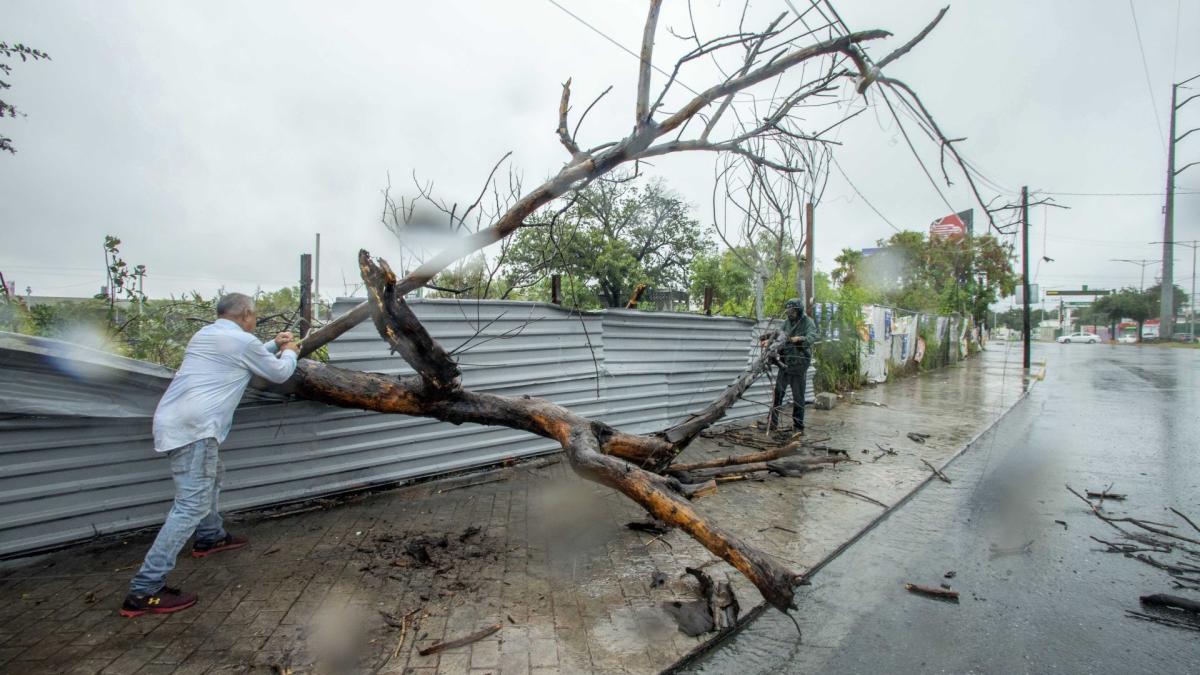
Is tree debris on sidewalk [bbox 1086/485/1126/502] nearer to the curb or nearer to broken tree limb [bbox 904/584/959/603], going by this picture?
the curb

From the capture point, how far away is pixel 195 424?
318cm

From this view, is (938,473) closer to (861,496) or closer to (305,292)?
(861,496)

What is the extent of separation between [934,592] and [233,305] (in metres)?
4.56

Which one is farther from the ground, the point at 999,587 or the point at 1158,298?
the point at 1158,298

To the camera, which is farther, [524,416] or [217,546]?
[524,416]

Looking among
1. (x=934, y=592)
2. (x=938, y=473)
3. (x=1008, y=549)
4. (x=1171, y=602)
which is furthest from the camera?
(x=938, y=473)

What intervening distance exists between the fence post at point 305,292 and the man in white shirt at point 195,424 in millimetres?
1014

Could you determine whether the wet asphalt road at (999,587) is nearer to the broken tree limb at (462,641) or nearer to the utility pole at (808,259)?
the broken tree limb at (462,641)

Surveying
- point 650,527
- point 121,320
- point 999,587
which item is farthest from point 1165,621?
point 121,320

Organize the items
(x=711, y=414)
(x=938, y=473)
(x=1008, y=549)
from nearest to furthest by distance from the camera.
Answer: (x=1008, y=549), (x=711, y=414), (x=938, y=473)

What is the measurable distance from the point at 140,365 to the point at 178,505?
1091 millimetres

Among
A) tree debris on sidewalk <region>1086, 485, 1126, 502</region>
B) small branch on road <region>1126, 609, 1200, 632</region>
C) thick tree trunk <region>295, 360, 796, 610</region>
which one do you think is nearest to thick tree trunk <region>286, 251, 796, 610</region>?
thick tree trunk <region>295, 360, 796, 610</region>

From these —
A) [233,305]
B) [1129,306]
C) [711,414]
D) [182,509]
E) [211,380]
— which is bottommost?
[182,509]

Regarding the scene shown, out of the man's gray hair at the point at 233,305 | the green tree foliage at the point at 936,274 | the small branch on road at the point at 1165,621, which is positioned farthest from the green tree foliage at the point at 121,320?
the green tree foliage at the point at 936,274
